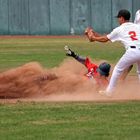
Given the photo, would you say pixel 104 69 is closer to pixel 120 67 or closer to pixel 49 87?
pixel 120 67

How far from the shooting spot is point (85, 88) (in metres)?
13.5

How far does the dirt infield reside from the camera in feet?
42.4

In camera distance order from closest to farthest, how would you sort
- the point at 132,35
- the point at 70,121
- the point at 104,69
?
the point at 70,121 → the point at 132,35 → the point at 104,69

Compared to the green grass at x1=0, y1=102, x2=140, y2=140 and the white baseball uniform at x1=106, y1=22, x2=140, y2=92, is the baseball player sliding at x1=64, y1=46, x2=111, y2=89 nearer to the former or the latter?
the white baseball uniform at x1=106, y1=22, x2=140, y2=92

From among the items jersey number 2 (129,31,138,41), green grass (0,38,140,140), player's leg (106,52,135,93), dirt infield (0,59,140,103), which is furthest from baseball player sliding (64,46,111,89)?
green grass (0,38,140,140)

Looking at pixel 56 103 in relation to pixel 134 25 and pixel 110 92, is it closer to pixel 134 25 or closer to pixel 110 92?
pixel 110 92

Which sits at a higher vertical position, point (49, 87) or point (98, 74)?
point (98, 74)

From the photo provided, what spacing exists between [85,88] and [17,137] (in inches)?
210

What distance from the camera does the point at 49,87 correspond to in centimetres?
1354

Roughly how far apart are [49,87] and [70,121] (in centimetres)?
411

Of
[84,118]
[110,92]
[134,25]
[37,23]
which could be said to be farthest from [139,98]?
[37,23]

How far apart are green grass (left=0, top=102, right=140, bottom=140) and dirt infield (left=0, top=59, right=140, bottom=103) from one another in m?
1.32

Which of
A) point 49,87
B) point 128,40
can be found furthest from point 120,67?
point 49,87

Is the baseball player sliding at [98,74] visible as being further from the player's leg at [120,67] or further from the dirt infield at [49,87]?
the player's leg at [120,67]
